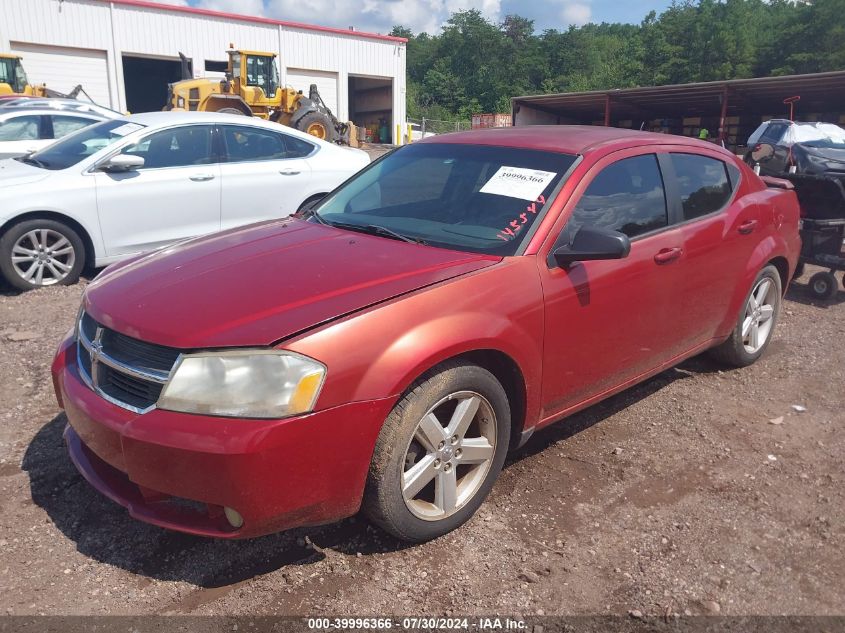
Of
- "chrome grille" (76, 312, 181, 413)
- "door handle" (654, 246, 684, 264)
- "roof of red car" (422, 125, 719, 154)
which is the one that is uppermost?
"roof of red car" (422, 125, 719, 154)

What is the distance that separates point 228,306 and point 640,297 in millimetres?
2081

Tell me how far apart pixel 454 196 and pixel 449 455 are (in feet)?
4.53

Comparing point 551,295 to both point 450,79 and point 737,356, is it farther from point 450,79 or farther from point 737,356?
point 450,79

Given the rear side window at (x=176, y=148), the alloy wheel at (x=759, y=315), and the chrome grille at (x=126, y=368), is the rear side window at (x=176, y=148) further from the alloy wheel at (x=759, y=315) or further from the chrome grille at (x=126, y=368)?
the alloy wheel at (x=759, y=315)

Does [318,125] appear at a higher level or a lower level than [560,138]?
lower

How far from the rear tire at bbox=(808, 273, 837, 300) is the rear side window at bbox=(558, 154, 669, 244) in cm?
429

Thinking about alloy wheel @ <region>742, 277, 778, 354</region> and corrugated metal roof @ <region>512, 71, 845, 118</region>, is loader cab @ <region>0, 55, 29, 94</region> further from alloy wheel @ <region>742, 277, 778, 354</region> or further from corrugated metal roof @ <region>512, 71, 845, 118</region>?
alloy wheel @ <region>742, 277, 778, 354</region>

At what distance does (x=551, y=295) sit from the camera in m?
3.09

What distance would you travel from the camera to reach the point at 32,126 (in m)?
10.5

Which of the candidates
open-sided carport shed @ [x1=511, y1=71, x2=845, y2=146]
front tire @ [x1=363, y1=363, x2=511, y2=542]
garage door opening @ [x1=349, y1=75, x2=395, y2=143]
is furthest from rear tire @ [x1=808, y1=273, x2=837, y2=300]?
garage door opening @ [x1=349, y1=75, x2=395, y2=143]

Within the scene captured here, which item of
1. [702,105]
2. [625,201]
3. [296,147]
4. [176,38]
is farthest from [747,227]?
[176,38]

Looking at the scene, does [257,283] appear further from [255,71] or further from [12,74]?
[12,74]

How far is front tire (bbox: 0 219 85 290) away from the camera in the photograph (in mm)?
6145

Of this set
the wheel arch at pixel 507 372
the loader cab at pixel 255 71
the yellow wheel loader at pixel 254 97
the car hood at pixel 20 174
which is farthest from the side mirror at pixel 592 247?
the loader cab at pixel 255 71
